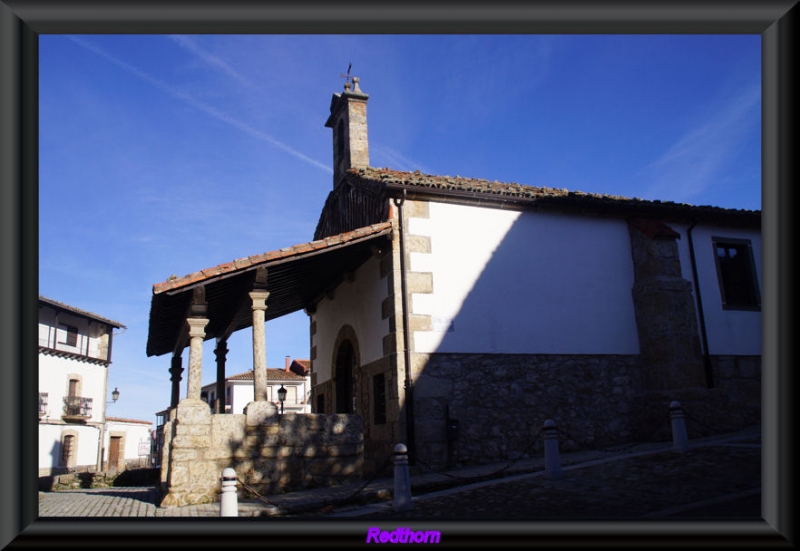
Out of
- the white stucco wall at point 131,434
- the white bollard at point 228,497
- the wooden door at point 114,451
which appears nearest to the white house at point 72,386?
the wooden door at point 114,451

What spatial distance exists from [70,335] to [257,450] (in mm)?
23771

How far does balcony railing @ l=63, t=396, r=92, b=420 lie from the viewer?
27359mm

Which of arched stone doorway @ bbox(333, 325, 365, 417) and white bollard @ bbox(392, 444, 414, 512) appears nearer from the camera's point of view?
white bollard @ bbox(392, 444, 414, 512)

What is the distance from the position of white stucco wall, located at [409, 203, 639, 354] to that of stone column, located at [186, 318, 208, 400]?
349 cm

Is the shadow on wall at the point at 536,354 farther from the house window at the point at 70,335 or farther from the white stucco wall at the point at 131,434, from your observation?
the white stucco wall at the point at 131,434

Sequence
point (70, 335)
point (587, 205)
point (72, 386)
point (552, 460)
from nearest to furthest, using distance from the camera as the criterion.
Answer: point (552, 460)
point (587, 205)
point (70, 335)
point (72, 386)

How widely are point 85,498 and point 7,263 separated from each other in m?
8.65

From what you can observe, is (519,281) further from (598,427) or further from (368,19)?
(368,19)

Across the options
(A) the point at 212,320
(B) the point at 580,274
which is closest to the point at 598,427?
(B) the point at 580,274

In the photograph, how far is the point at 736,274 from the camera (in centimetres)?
1350

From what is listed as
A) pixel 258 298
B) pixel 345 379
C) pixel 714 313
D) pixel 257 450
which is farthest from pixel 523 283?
pixel 257 450

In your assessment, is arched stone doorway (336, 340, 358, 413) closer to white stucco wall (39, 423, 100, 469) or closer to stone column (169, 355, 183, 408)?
stone column (169, 355, 183, 408)

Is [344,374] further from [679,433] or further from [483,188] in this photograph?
[679,433]

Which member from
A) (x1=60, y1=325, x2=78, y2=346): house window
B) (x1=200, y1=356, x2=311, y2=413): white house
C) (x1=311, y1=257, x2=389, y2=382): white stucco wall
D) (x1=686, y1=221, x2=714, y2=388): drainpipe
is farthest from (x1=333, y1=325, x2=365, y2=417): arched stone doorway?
(x1=200, y1=356, x2=311, y2=413): white house
